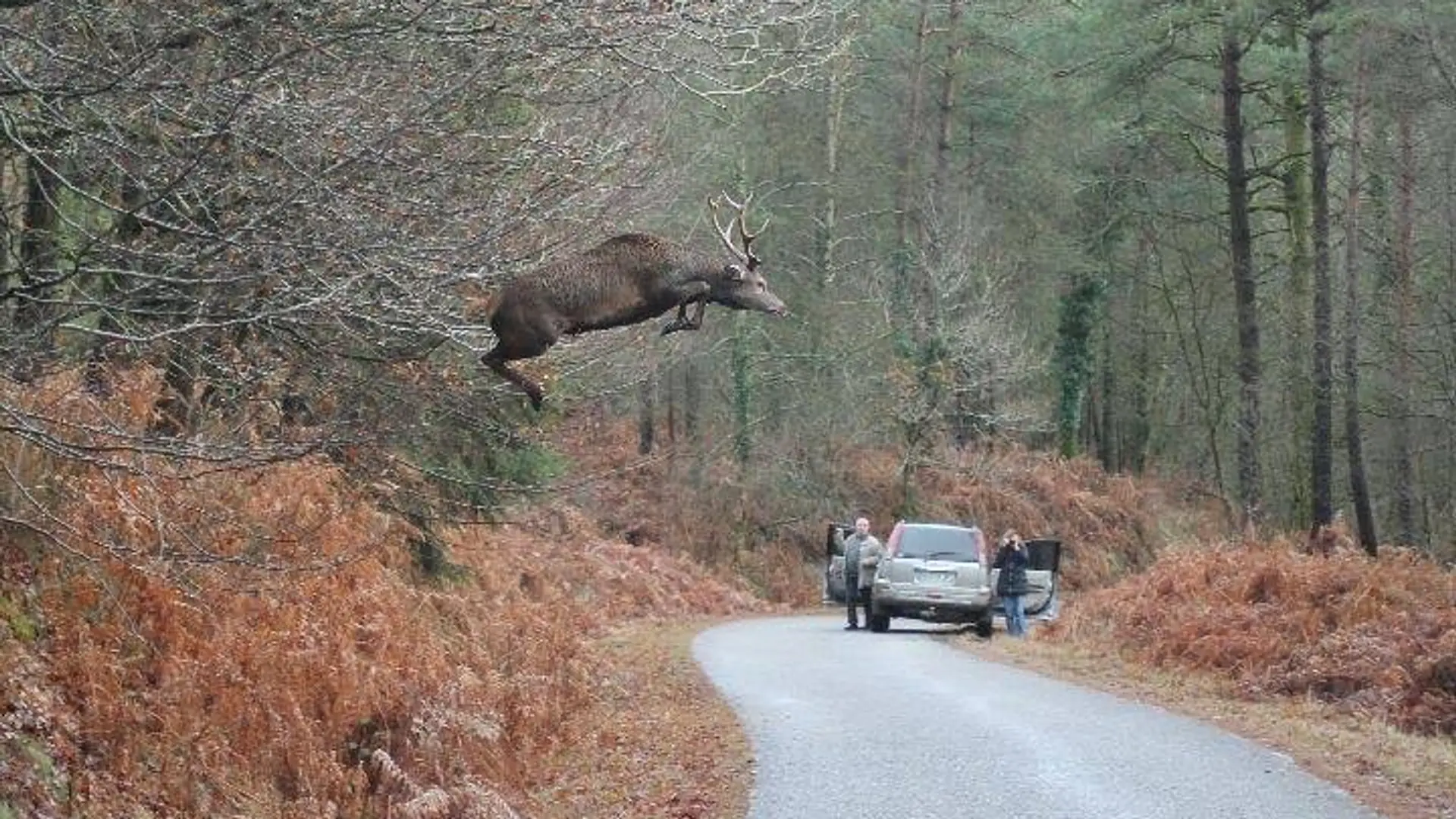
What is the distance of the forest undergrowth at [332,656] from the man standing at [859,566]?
26.1ft

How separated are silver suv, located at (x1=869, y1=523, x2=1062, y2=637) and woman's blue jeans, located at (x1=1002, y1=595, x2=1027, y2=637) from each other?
11.1 inches

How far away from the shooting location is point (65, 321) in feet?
24.8

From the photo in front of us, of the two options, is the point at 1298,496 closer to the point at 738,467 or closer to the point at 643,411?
the point at 738,467

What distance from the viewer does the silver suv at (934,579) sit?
1151 inches

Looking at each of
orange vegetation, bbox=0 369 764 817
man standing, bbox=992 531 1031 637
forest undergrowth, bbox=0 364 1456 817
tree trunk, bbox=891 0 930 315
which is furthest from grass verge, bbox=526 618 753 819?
tree trunk, bbox=891 0 930 315

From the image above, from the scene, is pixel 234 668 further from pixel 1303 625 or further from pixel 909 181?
pixel 909 181

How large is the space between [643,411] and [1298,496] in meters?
18.7

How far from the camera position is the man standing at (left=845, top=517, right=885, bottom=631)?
30.8 m

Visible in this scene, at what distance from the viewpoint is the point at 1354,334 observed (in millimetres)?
30953

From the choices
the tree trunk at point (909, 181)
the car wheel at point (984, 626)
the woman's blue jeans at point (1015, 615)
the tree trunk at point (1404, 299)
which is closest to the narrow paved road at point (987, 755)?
the car wheel at point (984, 626)

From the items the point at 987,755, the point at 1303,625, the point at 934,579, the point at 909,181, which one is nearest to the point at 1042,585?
the point at 934,579

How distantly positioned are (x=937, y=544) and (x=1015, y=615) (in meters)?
1.64

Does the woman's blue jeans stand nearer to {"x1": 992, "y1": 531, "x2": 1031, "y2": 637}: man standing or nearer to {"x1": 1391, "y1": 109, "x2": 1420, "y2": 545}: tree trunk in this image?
{"x1": 992, "y1": 531, "x2": 1031, "y2": 637}: man standing

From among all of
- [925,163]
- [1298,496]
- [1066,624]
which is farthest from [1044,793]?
[925,163]
